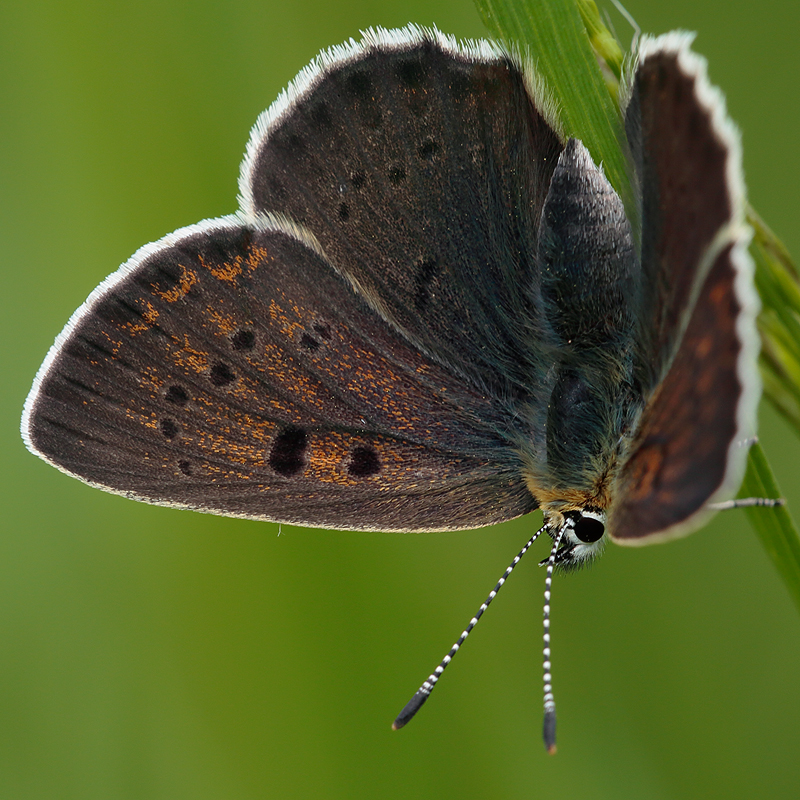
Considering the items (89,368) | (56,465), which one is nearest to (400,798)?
(56,465)

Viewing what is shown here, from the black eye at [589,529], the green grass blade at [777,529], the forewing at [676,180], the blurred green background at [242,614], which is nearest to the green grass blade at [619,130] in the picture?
the green grass blade at [777,529]

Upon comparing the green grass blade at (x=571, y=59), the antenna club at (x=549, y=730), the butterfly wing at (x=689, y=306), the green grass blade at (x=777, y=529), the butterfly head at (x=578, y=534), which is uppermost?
the green grass blade at (x=571, y=59)

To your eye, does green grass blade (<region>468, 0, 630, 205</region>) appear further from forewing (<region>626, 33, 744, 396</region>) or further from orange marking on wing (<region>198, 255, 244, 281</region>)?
orange marking on wing (<region>198, 255, 244, 281</region>)

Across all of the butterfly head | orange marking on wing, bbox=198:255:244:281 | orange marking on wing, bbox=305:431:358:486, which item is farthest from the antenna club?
orange marking on wing, bbox=198:255:244:281

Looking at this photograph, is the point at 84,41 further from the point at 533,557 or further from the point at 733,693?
the point at 733,693

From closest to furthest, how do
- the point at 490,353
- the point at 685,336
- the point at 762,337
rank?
the point at 685,336
the point at 762,337
the point at 490,353

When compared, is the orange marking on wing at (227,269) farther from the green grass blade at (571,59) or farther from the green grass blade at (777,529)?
the green grass blade at (777,529)
